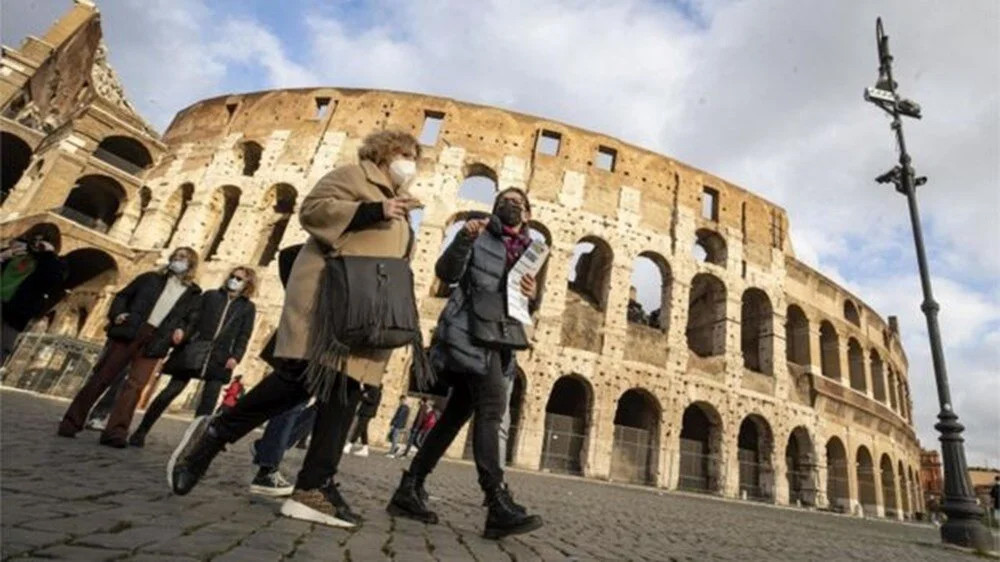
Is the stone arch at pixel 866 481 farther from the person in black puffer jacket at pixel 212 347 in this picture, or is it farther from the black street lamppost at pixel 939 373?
the person in black puffer jacket at pixel 212 347

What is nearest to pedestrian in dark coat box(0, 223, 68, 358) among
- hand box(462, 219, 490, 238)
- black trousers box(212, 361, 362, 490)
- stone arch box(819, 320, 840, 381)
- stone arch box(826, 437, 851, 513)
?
black trousers box(212, 361, 362, 490)

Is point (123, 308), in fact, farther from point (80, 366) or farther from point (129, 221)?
point (129, 221)

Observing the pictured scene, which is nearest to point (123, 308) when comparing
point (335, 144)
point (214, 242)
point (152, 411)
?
point (152, 411)

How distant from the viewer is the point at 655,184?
62.8 feet

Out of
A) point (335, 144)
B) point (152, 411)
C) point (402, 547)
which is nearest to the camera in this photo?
point (402, 547)

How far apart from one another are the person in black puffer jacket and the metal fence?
25.8ft

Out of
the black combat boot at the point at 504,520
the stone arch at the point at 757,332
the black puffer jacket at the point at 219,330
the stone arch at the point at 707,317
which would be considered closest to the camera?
the black combat boot at the point at 504,520

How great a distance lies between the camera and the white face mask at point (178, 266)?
4777mm

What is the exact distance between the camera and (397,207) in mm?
2312

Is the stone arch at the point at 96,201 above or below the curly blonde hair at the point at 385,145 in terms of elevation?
above

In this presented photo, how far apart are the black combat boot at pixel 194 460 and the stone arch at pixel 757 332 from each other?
19.3 m

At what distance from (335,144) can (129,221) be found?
326 inches

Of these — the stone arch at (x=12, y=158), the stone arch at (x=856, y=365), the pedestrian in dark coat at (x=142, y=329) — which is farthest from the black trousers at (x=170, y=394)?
the stone arch at (x=856, y=365)

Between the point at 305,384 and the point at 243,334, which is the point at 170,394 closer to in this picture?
the point at 243,334
